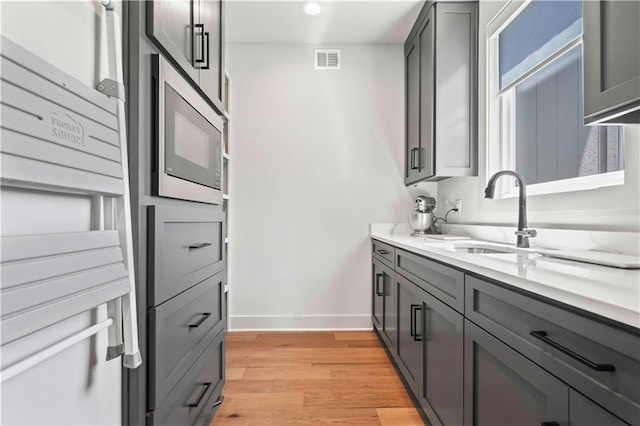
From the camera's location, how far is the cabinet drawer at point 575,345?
1.78ft

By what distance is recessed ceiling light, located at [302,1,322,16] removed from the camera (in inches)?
98.7

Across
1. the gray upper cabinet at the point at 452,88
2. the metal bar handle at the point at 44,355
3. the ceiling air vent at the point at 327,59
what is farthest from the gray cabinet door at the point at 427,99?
the metal bar handle at the point at 44,355

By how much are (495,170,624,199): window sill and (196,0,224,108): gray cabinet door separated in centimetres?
174

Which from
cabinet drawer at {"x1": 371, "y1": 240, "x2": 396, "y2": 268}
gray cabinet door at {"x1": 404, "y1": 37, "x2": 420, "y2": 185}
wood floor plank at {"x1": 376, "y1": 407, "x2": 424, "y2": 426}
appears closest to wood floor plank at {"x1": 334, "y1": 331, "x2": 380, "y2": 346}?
cabinet drawer at {"x1": 371, "y1": 240, "x2": 396, "y2": 268}

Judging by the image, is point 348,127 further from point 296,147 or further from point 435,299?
point 435,299

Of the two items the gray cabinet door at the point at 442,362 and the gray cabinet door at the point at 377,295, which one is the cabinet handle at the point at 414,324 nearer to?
the gray cabinet door at the point at 442,362

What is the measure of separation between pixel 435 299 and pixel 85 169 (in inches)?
52.7

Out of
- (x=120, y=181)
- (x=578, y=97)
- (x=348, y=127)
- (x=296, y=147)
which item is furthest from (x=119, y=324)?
(x=348, y=127)

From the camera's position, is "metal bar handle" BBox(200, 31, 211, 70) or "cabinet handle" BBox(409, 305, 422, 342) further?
"cabinet handle" BBox(409, 305, 422, 342)

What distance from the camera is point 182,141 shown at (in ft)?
4.37

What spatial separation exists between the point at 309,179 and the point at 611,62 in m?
2.45

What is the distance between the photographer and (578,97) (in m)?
1.58

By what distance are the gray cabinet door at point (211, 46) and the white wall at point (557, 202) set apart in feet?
5.65

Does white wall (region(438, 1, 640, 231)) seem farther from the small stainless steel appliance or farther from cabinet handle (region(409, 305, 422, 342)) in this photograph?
cabinet handle (region(409, 305, 422, 342))
